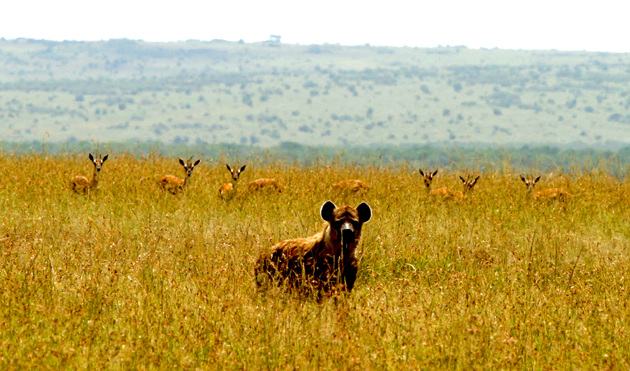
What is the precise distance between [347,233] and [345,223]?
4.6 inches

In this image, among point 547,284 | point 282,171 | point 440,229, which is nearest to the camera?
point 547,284

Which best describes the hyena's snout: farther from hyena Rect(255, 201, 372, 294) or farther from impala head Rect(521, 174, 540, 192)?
impala head Rect(521, 174, 540, 192)

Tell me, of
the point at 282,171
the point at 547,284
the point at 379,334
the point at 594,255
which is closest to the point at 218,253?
the point at 379,334

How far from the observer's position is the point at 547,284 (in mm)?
8922

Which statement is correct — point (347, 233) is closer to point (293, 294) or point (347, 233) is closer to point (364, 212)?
point (364, 212)

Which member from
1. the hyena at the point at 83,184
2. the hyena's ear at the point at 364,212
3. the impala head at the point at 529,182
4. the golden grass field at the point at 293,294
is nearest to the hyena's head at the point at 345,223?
the hyena's ear at the point at 364,212

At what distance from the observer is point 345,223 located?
711cm

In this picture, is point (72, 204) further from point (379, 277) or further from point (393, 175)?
point (393, 175)

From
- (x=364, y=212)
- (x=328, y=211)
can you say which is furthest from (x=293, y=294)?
(x=364, y=212)

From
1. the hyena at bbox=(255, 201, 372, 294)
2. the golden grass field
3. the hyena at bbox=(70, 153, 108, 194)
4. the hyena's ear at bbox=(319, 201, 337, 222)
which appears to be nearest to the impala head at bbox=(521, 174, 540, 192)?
the golden grass field

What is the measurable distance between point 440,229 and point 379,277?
2.20 metres

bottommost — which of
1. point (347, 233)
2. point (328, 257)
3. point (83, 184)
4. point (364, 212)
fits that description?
point (83, 184)

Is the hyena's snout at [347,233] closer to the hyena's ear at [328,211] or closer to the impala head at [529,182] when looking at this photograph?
the hyena's ear at [328,211]

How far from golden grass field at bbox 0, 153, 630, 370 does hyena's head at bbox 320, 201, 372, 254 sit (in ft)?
1.78
